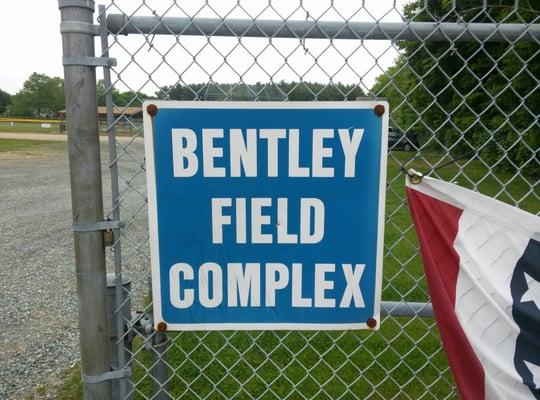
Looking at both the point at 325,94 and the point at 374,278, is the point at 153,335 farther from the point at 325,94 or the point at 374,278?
the point at 325,94

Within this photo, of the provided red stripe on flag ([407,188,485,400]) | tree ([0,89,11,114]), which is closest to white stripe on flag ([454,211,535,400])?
red stripe on flag ([407,188,485,400])

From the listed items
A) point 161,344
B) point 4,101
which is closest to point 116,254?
point 161,344

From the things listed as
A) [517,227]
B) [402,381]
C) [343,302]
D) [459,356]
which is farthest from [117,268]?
[402,381]

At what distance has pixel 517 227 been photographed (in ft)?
4.83

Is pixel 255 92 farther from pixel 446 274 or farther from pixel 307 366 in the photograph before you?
pixel 307 366

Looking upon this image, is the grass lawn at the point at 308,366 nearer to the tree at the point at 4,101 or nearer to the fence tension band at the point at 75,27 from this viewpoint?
the fence tension band at the point at 75,27

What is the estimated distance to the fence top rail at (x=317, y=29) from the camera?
134 centimetres

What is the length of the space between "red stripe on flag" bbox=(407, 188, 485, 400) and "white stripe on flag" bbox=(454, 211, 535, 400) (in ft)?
0.07

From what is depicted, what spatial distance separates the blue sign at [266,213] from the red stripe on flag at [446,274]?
0.18m

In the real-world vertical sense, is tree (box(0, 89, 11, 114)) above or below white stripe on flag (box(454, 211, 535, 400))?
above

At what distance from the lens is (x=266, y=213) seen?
1414 mm

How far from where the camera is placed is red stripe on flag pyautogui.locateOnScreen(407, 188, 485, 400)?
1.49 m

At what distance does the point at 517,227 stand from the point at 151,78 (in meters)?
1.26

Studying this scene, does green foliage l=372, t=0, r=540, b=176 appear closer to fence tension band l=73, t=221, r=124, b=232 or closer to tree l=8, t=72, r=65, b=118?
fence tension band l=73, t=221, r=124, b=232
